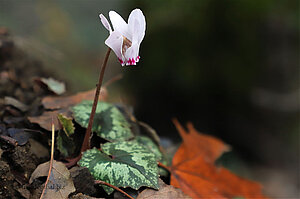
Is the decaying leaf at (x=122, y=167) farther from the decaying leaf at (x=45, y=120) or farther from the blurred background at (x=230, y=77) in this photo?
the blurred background at (x=230, y=77)

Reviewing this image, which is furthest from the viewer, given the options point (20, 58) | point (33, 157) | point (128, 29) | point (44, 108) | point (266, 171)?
point (266, 171)

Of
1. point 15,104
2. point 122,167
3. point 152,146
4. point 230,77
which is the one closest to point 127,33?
point 122,167

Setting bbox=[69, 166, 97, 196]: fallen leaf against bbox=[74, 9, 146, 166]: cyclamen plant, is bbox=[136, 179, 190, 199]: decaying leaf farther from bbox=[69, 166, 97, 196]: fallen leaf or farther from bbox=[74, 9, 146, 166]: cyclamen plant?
bbox=[74, 9, 146, 166]: cyclamen plant

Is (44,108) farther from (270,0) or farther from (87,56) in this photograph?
(87,56)

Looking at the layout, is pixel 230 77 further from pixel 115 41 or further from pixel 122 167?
pixel 115 41

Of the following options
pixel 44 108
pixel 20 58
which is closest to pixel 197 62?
pixel 20 58

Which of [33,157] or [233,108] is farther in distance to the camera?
[233,108]

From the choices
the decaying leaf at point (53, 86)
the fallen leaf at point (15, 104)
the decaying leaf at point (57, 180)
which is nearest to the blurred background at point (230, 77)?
the decaying leaf at point (53, 86)
